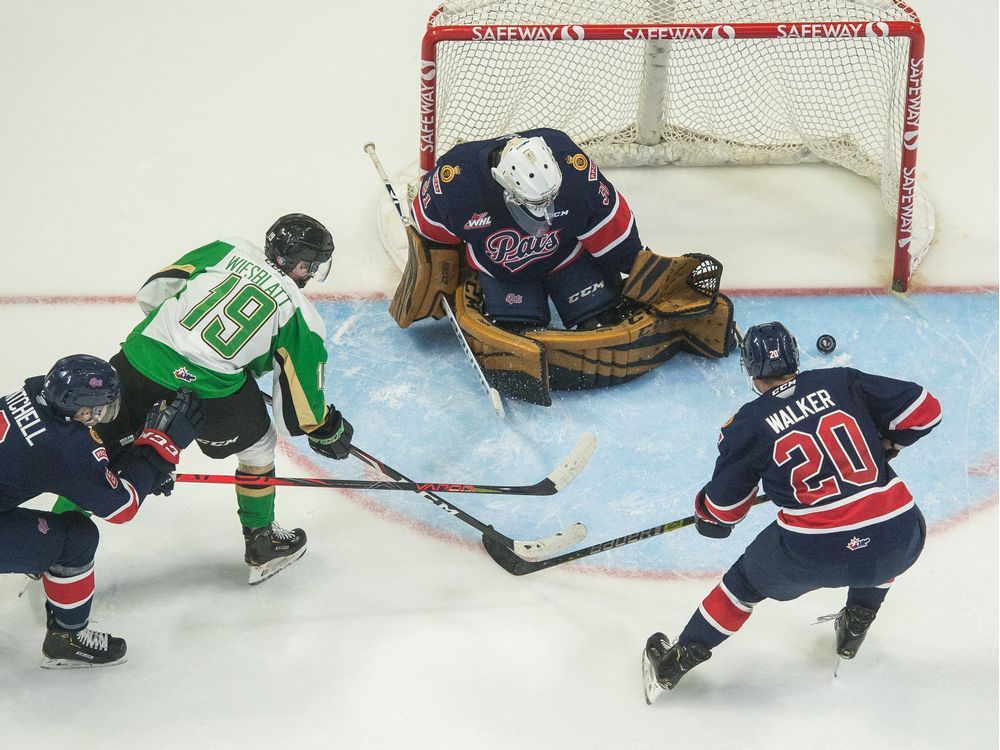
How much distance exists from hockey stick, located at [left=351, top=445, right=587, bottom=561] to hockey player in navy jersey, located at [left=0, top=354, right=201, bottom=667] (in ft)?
2.18

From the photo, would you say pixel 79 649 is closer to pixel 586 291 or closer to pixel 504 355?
pixel 504 355

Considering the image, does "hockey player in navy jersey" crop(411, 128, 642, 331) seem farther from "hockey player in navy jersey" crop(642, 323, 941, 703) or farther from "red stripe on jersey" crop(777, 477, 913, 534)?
"red stripe on jersey" crop(777, 477, 913, 534)

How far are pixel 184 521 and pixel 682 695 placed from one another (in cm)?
153

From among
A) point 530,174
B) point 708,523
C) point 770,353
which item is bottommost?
point 708,523

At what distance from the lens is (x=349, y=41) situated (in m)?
5.98

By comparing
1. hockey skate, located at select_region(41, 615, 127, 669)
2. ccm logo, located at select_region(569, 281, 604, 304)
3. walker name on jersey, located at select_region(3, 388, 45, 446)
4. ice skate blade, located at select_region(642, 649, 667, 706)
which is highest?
walker name on jersey, located at select_region(3, 388, 45, 446)

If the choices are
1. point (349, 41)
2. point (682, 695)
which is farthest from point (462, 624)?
point (349, 41)

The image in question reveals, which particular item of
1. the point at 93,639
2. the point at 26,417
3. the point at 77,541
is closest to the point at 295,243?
the point at 26,417

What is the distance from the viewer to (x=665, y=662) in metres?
3.28

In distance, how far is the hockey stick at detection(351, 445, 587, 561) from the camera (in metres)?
3.64

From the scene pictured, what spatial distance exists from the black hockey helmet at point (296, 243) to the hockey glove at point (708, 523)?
1162 millimetres

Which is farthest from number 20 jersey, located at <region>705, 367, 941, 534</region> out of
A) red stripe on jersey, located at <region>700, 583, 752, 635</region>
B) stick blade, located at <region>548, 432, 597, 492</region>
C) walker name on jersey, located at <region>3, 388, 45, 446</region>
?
walker name on jersey, located at <region>3, 388, 45, 446</region>

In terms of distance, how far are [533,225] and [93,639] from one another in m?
1.72

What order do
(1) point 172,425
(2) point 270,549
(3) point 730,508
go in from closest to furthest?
1. (3) point 730,508
2. (1) point 172,425
3. (2) point 270,549
